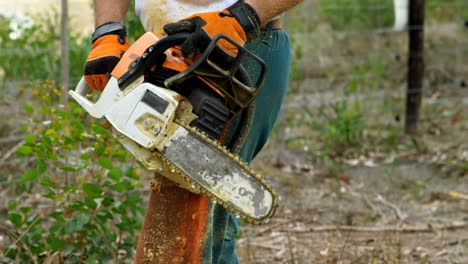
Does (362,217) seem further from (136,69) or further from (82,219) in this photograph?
(136,69)

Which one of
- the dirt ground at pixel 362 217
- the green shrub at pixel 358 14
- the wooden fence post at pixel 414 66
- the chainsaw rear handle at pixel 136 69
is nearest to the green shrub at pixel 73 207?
the dirt ground at pixel 362 217

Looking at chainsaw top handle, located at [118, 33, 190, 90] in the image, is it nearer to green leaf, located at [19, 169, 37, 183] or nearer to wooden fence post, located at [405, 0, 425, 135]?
green leaf, located at [19, 169, 37, 183]

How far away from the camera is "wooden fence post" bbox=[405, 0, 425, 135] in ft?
21.7

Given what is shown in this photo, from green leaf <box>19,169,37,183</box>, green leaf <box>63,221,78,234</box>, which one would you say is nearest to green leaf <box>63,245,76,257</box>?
green leaf <box>63,221,78,234</box>

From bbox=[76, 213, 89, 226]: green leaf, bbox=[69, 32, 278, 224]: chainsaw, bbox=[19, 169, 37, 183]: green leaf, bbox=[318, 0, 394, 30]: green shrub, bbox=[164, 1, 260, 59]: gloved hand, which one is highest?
bbox=[164, 1, 260, 59]: gloved hand

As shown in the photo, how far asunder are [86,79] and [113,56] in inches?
4.7

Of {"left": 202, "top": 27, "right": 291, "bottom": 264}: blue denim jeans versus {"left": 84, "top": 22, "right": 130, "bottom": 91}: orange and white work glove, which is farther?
{"left": 202, "top": 27, "right": 291, "bottom": 264}: blue denim jeans

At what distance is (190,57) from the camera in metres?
2.19

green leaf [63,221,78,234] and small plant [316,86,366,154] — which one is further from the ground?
green leaf [63,221,78,234]

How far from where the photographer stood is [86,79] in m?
2.45

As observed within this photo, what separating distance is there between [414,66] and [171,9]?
4.45 m

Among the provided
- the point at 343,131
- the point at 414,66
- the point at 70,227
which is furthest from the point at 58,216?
the point at 414,66

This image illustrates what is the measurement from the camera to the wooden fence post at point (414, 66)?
6.62 m

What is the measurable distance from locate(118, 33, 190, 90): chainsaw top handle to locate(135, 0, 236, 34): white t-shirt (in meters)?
0.33
